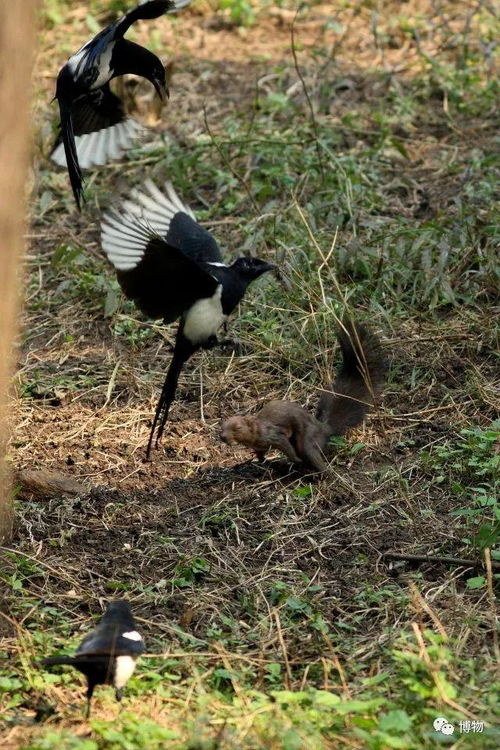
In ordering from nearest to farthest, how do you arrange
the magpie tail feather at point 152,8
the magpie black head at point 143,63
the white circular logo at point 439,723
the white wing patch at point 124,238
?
the white circular logo at point 439,723
the white wing patch at point 124,238
the magpie tail feather at point 152,8
the magpie black head at point 143,63

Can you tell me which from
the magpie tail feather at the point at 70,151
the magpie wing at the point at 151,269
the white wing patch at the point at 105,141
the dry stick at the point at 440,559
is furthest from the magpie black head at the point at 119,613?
the white wing patch at the point at 105,141

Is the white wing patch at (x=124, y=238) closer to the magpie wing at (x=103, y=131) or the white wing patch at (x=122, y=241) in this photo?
the white wing patch at (x=122, y=241)

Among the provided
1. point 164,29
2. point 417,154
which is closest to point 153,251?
point 417,154

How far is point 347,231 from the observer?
Result: 6.89 m

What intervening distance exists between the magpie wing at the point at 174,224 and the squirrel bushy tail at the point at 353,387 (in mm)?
776

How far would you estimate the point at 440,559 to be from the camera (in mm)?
4344

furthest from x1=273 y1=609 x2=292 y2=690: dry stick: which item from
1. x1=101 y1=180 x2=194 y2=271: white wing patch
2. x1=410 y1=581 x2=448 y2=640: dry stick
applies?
x1=101 y1=180 x2=194 y2=271: white wing patch

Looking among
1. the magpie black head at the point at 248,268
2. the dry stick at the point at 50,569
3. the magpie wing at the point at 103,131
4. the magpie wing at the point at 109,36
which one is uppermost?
the magpie wing at the point at 109,36

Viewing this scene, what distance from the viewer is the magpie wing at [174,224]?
17.4ft

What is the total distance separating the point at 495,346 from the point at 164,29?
5.53 meters

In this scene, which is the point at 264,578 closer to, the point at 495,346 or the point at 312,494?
the point at 312,494

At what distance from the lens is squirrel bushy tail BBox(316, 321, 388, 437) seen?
530 cm

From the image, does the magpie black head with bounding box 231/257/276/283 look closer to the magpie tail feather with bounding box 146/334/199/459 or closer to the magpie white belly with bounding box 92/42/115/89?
the magpie tail feather with bounding box 146/334/199/459

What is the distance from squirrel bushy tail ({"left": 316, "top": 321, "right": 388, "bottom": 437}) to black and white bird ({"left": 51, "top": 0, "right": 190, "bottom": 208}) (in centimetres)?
150
